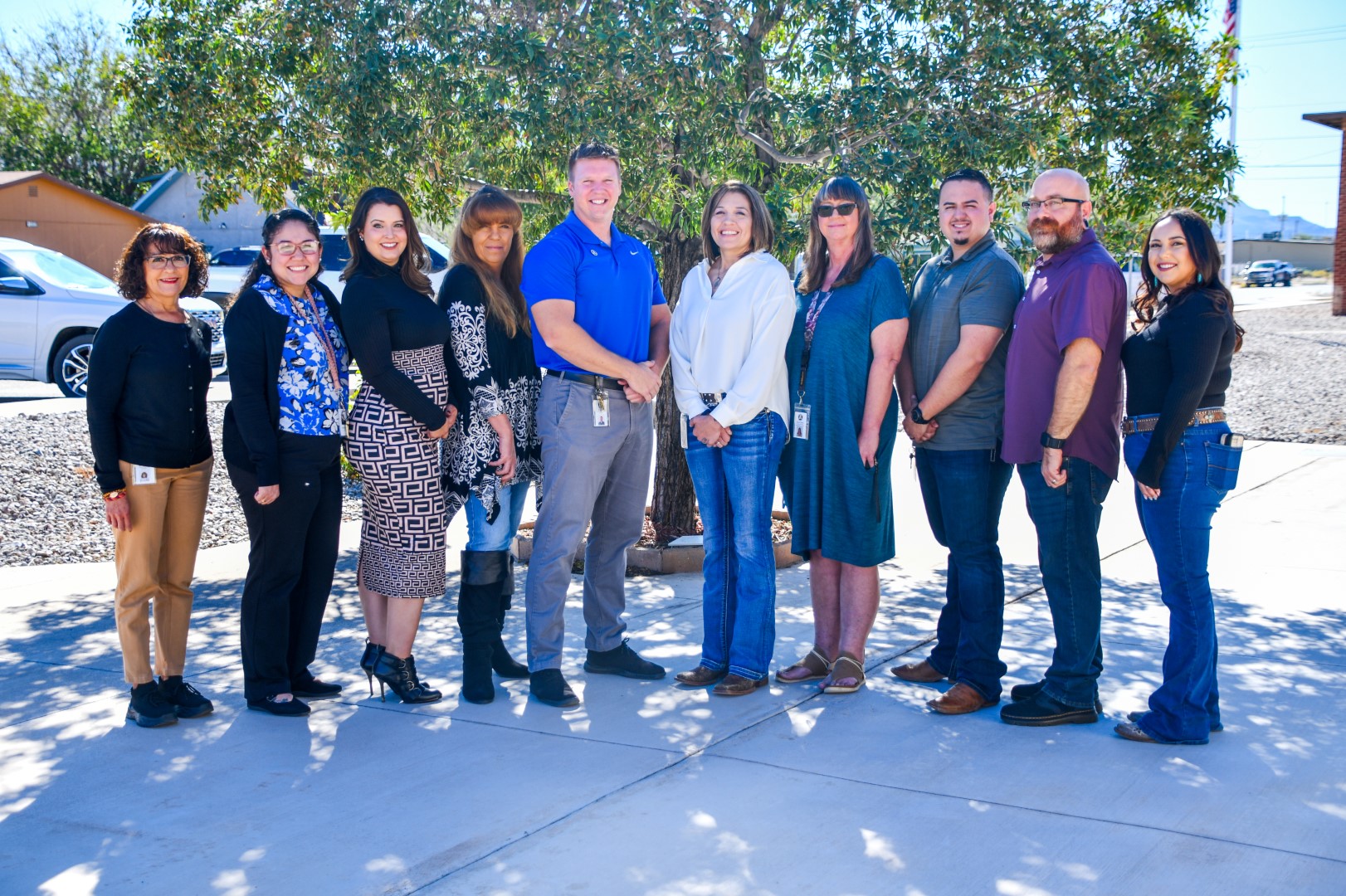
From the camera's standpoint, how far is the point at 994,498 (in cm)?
488

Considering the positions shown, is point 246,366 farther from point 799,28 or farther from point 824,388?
point 799,28

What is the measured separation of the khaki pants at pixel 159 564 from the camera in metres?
4.64

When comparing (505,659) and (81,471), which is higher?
(81,471)

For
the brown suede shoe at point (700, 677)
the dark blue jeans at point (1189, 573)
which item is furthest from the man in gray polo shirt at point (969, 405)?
the brown suede shoe at point (700, 677)

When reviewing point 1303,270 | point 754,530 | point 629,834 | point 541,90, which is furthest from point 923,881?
point 1303,270

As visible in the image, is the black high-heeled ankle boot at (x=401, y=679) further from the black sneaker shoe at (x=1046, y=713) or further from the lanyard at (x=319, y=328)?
the black sneaker shoe at (x=1046, y=713)

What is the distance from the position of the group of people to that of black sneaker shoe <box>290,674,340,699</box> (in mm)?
11

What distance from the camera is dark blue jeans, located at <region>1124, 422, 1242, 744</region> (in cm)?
420

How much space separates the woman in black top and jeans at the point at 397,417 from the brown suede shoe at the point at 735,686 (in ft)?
3.67

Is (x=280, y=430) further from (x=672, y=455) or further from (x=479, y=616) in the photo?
(x=672, y=455)

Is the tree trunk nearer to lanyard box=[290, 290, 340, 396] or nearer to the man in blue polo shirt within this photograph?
the man in blue polo shirt

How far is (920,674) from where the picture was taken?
16.6ft

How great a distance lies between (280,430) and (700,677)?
193 centimetres

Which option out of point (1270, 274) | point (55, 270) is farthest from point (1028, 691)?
point (1270, 274)
